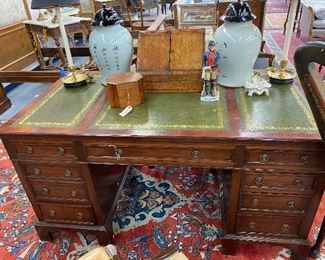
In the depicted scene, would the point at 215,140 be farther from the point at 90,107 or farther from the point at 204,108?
the point at 90,107

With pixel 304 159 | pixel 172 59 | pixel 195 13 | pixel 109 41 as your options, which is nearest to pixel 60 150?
pixel 109 41

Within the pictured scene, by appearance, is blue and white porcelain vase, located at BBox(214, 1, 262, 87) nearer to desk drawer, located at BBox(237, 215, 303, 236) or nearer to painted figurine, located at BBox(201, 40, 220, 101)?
painted figurine, located at BBox(201, 40, 220, 101)

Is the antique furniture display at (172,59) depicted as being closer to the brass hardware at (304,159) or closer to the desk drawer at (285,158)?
the desk drawer at (285,158)

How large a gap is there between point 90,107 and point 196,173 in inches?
42.0

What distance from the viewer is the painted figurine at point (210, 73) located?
1.30 m

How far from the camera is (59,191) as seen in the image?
57.1 inches

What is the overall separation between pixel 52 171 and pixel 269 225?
1.09m

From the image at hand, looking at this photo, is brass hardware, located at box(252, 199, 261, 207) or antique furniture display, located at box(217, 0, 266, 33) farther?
antique furniture display, located at box(217, 0, 266, 33)

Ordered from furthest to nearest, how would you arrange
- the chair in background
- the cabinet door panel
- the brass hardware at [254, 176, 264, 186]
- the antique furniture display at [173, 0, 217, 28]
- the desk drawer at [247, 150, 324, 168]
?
1. the antique furniture display at [173, 0, 217, 28]
2. the cabinet door panel
3. the brass hardware at [254, 176, 264, 186]
4. the desk drawer at [247, 150, 324, 168]
5. the chair in background

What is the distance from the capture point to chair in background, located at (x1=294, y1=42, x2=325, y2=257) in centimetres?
80

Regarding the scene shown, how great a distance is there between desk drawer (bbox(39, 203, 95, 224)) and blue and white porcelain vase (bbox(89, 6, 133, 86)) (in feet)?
2.49

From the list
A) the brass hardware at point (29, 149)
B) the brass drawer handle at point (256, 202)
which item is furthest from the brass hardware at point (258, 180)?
the brass hardware at point (29, 149)

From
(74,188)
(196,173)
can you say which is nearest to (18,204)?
(74,188)

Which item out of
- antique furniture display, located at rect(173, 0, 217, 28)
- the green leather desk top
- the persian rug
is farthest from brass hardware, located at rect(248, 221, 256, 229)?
antique furniture display, located at rect(173, 0, 217, 28)
